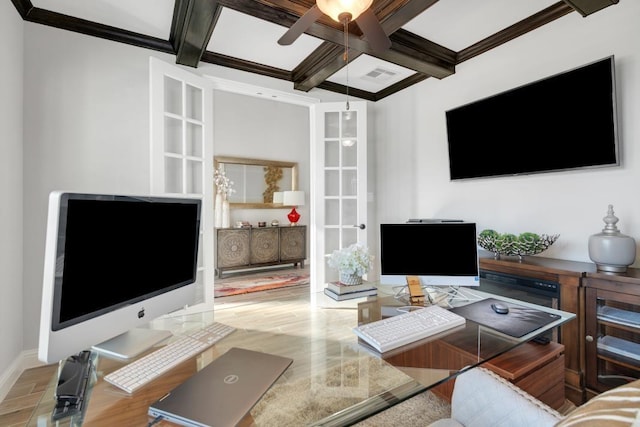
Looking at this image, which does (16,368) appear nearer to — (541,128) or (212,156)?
(212,156)

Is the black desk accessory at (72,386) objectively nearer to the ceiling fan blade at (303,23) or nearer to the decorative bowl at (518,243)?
the ceiling fan blade at (303,23)

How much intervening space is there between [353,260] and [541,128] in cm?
186

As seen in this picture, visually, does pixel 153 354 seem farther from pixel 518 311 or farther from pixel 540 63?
pixel 540 63

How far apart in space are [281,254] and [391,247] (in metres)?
3.83

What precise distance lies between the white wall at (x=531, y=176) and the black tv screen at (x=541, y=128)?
0.09 meters

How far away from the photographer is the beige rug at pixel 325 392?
0.74m

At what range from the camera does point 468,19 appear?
236 cm

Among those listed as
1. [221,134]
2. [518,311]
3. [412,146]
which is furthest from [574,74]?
[221,134]

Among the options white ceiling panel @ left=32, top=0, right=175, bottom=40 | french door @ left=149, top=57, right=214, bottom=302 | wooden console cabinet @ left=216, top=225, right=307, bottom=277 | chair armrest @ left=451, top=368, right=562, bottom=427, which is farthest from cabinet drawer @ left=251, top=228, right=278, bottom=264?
chair armrest @ left=451, top=368, right=562, bottom=427

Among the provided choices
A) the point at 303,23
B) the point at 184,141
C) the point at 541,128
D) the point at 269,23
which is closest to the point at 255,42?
the point at 269,23

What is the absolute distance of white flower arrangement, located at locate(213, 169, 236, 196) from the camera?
518 centimetres

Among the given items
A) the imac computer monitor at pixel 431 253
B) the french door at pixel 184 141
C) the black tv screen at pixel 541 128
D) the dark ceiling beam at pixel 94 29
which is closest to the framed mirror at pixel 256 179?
the french door at pixel 184 141

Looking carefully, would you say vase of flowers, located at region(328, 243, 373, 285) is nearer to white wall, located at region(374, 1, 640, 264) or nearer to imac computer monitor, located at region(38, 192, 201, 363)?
imac computer monitor, located at region(38, 192, 201, 363)

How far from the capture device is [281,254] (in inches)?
210
